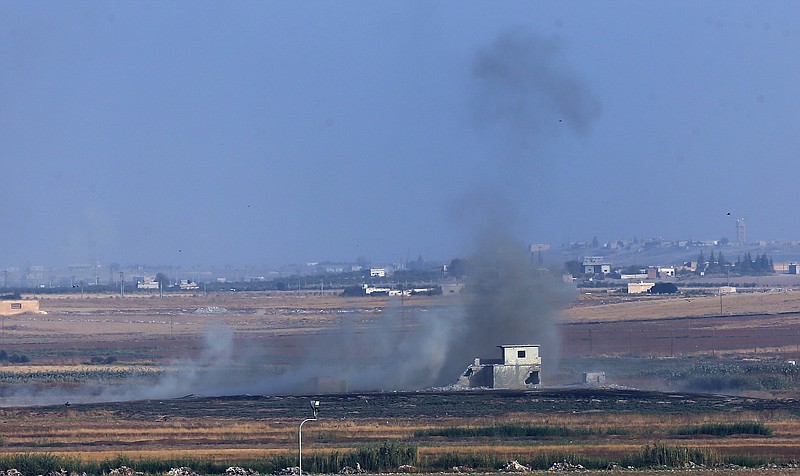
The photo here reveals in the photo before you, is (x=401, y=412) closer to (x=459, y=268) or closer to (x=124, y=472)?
(x=124, y=472)

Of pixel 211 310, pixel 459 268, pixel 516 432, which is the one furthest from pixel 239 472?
pixel 211 310

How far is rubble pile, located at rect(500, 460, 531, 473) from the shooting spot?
48578mm

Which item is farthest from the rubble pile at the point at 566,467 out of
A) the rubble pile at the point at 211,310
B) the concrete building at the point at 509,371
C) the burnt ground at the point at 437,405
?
the rubble pile at the point at 211,310

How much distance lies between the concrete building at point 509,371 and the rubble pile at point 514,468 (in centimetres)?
3736

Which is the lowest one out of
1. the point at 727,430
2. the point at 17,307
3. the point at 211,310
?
the point at 727,430

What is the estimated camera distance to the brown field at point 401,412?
56250 millimetres

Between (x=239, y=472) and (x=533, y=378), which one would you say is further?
(x=533, y=378)

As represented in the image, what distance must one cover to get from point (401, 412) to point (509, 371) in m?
16.4

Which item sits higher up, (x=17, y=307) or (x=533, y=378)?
(x=17, y=307)

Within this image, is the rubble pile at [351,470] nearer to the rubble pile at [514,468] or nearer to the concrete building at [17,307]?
the rubble pile at [514,468]

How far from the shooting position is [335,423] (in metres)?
66.5

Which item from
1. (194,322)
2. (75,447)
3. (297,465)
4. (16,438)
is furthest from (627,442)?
(194,322)

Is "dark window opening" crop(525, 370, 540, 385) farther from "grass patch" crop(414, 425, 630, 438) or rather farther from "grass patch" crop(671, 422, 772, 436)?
"grass patch" crop(671, 422, 772, 436)

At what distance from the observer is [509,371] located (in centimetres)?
8694
